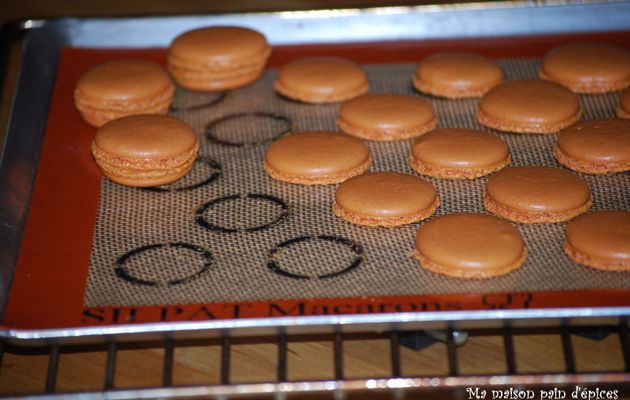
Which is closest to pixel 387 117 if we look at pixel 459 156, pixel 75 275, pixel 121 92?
pixel 459 156

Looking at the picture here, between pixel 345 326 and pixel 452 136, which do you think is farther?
pixel 452 136

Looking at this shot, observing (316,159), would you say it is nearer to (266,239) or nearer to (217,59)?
(266,239)

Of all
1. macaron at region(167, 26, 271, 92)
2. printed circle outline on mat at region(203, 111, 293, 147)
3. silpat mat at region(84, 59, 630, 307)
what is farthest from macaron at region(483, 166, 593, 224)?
macaron at region(167, 26, 271, 92)

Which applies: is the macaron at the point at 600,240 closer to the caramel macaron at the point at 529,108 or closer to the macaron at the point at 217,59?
the caramel macaron at the point at 529,108

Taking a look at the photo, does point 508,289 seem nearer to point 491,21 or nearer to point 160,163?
point 160,163

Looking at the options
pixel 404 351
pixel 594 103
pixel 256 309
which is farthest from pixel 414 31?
pixel 256 309

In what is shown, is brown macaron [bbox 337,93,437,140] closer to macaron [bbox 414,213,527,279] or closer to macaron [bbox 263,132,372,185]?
macaron [bbox 263,132,372,185]
